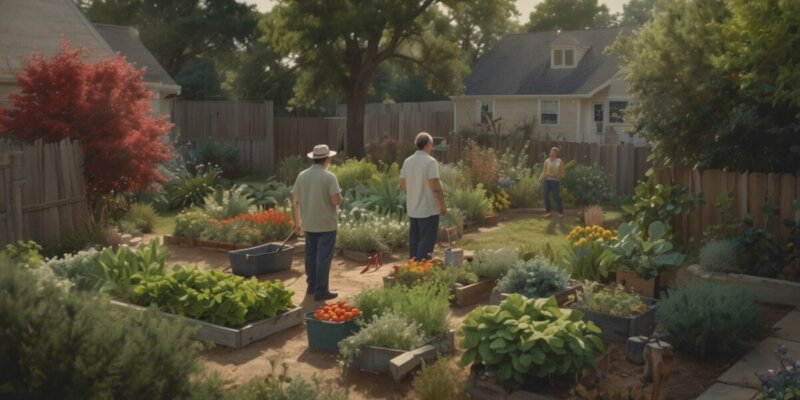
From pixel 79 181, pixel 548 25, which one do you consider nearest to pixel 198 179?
pixel 79 181

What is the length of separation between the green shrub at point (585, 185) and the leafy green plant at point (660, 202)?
7219 mm

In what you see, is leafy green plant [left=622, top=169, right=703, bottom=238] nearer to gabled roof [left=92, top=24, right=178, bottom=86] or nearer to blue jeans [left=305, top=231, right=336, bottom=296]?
blue jeans [left=305, top=231, right=336, bottom=296]

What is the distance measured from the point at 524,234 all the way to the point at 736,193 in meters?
4.65

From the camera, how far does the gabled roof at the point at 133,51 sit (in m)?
21.2

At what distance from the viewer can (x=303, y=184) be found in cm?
897

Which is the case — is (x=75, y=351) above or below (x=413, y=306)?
above

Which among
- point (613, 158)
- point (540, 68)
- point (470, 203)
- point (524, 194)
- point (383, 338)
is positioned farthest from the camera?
point (540, 68)

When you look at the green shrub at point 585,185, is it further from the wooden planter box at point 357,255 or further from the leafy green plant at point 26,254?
the leafy green plant at point 26,254

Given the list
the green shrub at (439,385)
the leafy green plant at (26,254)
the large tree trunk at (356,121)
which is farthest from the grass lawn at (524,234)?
the large tree trunk at (356,121)

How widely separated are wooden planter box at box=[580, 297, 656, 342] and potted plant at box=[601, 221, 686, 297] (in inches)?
39.4

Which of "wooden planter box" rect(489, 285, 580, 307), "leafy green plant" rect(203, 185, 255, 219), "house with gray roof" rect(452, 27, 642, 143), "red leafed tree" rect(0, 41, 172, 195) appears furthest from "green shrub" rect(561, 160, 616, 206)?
"house with gray roof" rect(452, 27, 642, 143)

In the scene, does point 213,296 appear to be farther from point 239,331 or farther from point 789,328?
point 789,328

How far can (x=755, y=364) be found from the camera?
6527 mm

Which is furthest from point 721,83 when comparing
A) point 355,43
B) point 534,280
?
point 355,43
